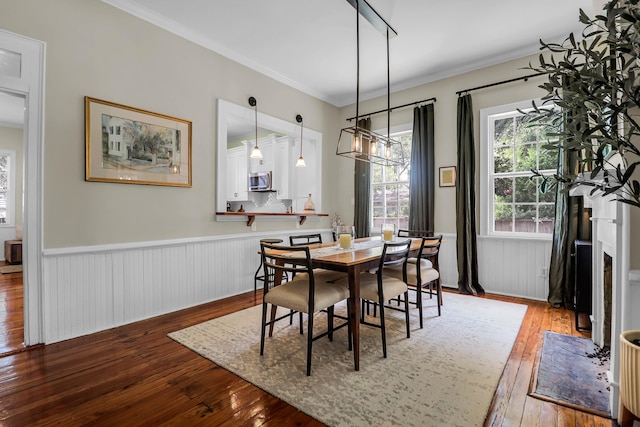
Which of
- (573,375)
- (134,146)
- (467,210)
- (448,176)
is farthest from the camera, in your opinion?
(448,176)

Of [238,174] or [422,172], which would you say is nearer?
[422,172]

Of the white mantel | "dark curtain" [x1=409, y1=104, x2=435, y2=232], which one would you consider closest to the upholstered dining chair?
the white mantel

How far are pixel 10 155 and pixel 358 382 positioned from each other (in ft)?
27.0

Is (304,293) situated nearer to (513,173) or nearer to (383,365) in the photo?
(383,365)

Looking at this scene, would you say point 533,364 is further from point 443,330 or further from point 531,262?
point 531,262

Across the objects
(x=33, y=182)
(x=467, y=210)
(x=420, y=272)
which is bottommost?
(x=420, y=272)

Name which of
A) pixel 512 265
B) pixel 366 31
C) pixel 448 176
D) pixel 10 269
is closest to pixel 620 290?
pixel 512 265

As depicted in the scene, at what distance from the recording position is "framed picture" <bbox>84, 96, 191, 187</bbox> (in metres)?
2.78

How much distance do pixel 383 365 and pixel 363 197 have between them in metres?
3.23

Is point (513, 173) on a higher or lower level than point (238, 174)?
lower

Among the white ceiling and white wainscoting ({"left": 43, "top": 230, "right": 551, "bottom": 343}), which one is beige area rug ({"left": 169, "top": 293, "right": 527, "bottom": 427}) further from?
the white ceiling

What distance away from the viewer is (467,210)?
4.06m

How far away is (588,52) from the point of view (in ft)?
3.87

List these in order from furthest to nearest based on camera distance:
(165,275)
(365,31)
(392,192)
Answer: (392,192), (365,31), (165,275)
